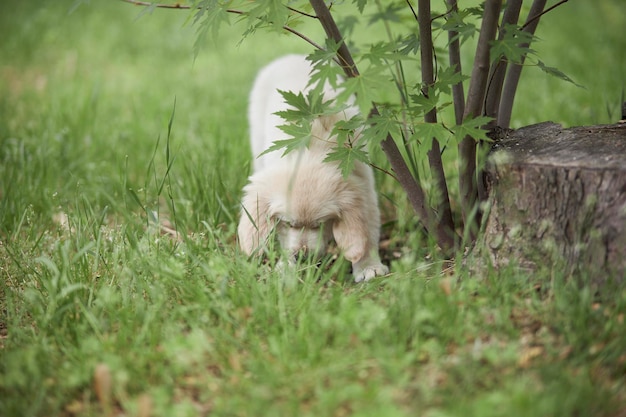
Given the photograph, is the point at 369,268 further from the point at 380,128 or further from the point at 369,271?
the point at 380,128

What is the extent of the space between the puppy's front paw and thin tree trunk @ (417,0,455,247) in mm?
307

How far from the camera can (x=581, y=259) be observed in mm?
2133

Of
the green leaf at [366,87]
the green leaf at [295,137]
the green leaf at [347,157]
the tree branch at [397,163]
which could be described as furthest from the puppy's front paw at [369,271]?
the green leaf at [366,87]

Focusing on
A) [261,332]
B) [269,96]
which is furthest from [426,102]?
[269,96]

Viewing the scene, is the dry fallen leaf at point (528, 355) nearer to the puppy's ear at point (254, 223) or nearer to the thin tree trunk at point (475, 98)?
the thin tree trunk at point (475, 98)

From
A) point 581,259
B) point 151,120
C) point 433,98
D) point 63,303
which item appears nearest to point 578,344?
point 581,259

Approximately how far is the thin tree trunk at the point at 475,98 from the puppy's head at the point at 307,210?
1.54 ft

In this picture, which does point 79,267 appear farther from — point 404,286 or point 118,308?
point 404,286

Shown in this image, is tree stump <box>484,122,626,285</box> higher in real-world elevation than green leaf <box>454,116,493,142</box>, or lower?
lower

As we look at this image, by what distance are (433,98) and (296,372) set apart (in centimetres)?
108

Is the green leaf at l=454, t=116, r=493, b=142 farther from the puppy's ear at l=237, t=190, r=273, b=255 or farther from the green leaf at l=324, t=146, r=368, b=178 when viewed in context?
the puppy's ear at l=237, t=190, r=273, b=255

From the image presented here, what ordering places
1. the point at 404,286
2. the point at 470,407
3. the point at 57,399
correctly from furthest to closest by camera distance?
the point at 404,286
the point at 57,399
the point at 470,407

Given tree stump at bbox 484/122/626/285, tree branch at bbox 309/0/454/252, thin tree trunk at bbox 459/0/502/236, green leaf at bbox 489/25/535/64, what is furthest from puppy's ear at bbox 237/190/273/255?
green leaf at bbox 489/25/535/64

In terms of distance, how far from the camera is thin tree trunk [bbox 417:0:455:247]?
2350 millimetres
